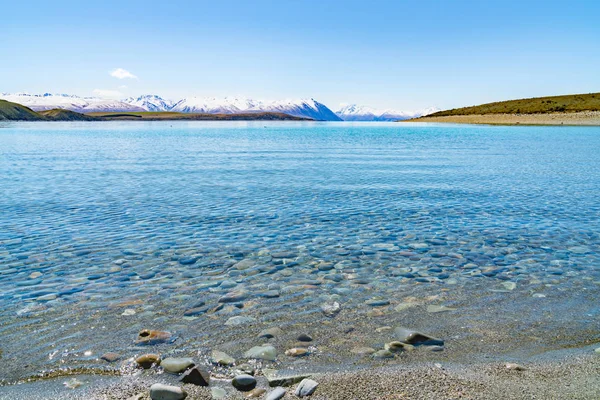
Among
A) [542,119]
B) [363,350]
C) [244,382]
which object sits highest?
[542,119]

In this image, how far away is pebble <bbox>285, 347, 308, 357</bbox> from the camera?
7.49m

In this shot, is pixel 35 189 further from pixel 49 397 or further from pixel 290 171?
pixel 49 397

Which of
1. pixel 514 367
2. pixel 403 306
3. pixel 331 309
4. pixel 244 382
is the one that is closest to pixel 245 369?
pixel 244 382

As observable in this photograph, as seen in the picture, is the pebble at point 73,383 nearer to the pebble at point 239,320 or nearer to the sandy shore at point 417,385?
the sandy shore at point 417,385

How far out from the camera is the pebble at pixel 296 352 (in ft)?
24.6

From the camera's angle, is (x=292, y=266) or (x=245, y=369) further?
(x=292, y=266)

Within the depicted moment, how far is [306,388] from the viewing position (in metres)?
6.32

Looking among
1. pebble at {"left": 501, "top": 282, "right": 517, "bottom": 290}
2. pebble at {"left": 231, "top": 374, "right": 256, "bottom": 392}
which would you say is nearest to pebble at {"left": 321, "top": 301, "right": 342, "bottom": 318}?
pebble at {"left": 231, "top": 374, "right": 256, "bottom": 392}

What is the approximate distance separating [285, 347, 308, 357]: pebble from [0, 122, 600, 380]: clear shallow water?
0.48 feet

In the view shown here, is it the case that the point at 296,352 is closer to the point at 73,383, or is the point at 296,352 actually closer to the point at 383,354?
the point at 383,354

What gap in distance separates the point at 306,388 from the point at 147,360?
262 centimetres

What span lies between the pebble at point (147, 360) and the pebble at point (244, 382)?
142cm

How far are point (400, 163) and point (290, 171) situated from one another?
1052 cm

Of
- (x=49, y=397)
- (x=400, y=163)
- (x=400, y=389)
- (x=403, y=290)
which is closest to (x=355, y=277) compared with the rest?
(x=403, y=290)
